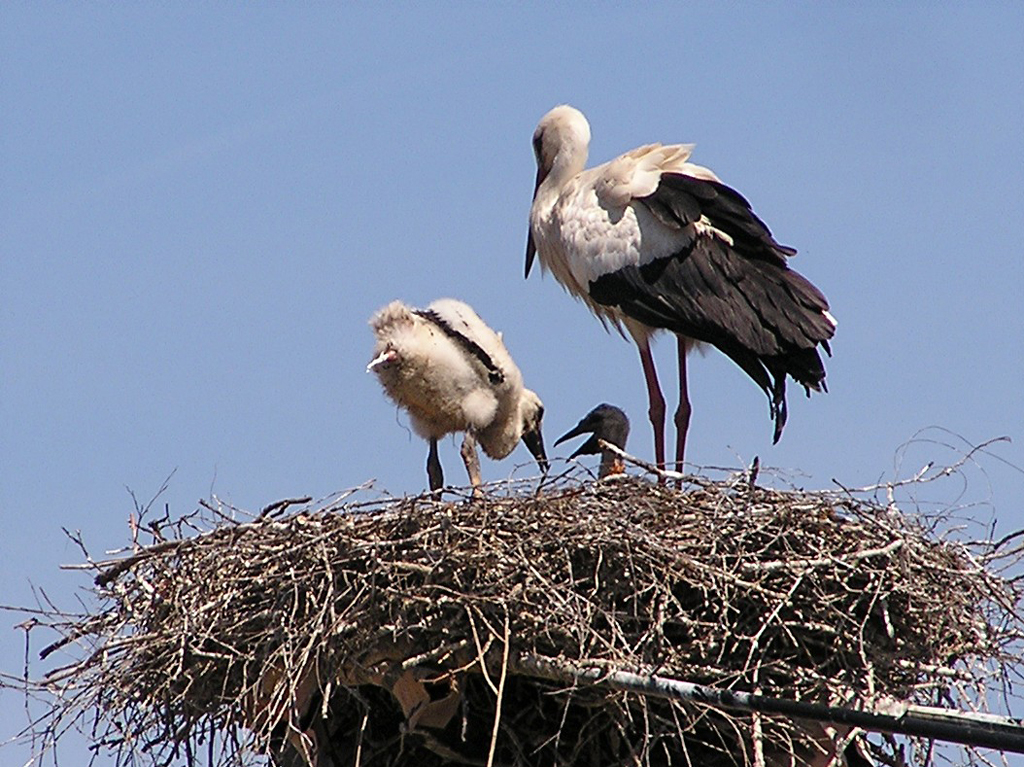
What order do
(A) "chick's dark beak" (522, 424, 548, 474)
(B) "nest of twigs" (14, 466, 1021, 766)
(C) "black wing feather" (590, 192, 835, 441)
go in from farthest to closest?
1. (A) "chick's dark beak" (522, 424, 548, 474)
2. (C) "black wing feather" (590, 192, 835, 441)
3. (B) "nest of twigs" (14, 466, 1021, 766)

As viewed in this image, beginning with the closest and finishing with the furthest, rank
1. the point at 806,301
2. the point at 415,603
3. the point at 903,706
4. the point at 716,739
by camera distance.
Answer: the point at 903,706 < the point at 415,603 < the point at 716,739 < the point at 806,301

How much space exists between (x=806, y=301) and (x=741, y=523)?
2.31 m

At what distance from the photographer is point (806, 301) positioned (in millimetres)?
8617

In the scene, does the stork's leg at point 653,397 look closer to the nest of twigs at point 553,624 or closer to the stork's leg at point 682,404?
the stork's leg at point 682,404

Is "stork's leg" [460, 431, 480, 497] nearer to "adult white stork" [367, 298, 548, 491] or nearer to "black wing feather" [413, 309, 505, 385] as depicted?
"adult white stork" [367, 298, 548, 491]

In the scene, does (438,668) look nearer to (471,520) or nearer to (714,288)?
(471,520)

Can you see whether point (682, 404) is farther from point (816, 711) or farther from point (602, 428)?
point (816, 711)

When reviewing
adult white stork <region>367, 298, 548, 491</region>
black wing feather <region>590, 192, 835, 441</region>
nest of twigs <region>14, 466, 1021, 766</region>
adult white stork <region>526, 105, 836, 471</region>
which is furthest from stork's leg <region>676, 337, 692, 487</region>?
nest of twigs <region>14, 466, 1021, 766</region>

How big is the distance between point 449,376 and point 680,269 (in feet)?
3.54

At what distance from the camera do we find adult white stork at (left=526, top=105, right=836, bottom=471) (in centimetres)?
855

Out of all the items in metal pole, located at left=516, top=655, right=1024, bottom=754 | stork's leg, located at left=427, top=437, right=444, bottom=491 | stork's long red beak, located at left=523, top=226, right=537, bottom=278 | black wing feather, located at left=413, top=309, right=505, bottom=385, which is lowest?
metal pole, located at left=516, top=655, right=1024, bottom=754

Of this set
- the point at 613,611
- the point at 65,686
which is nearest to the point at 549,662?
the point at 613,611

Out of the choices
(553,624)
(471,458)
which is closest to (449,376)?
(471,458)

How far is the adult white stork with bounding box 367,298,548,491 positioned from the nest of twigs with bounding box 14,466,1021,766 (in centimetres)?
208
